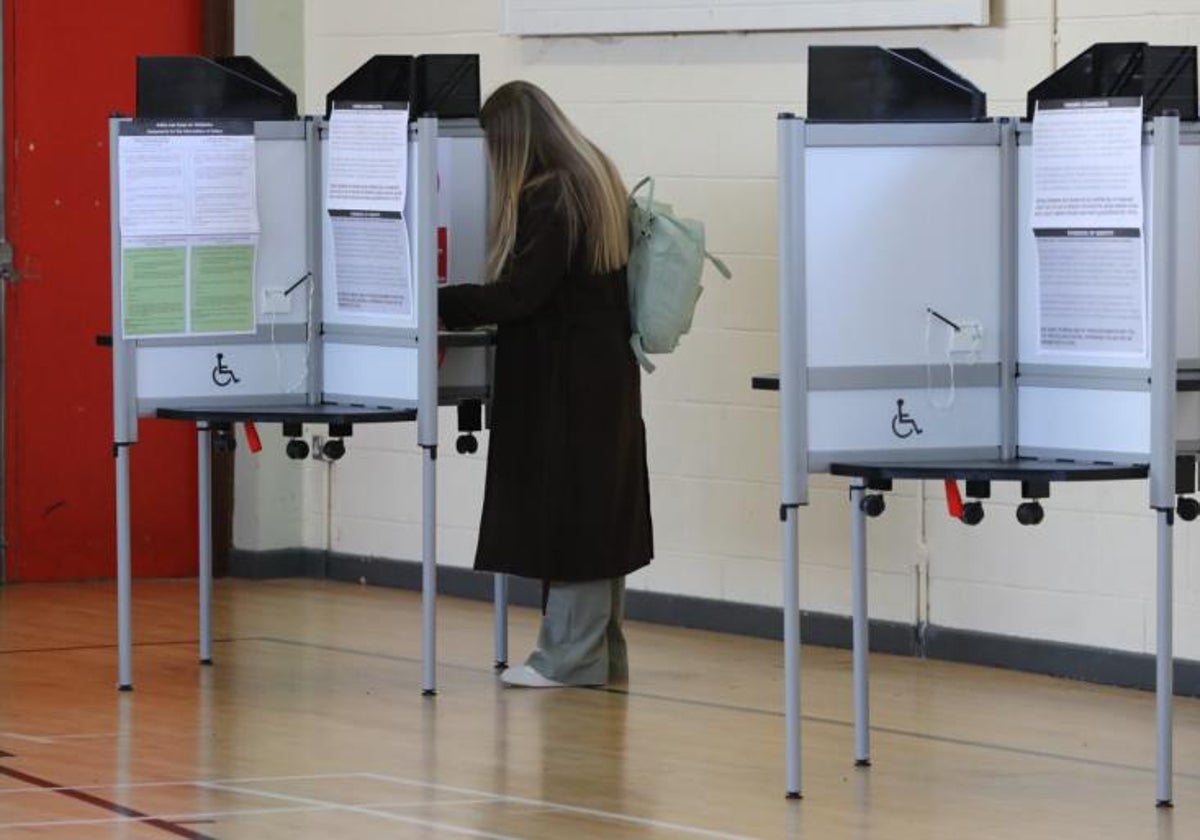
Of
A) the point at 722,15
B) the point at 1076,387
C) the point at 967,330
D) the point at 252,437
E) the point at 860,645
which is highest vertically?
the point at 722,15

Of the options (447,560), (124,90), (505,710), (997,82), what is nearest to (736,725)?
(505,710)

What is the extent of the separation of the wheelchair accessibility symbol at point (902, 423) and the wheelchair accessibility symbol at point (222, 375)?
1.97 m

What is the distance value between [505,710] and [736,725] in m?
0.55

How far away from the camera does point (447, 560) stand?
8.38m

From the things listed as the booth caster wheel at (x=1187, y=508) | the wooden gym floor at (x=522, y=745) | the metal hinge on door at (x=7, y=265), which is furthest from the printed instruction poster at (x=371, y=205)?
the metal hinge on door at (x=7, y=265)

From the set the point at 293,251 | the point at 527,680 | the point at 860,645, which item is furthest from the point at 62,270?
the point at 860,645

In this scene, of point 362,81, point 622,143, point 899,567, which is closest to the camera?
point 362,81

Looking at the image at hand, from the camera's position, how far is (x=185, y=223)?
6.47m

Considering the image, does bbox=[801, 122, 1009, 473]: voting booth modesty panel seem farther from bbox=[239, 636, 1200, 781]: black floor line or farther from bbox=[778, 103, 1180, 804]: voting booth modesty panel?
bbox=[239, 636, 1200, 781]: black floor line

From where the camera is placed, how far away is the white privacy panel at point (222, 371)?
6523 mm

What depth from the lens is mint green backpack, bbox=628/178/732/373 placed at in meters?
6.37

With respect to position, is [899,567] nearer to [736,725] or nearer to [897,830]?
[736,725]

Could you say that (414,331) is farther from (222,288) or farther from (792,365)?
(792,365)

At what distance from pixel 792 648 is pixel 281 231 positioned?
2049 mm
